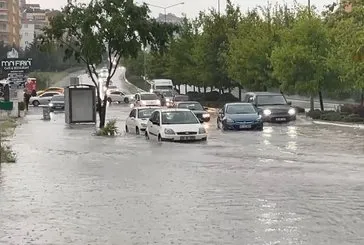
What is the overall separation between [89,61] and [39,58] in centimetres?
10859

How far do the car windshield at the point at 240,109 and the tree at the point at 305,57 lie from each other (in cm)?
1049

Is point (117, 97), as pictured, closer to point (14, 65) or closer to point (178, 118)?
point (14, 65)

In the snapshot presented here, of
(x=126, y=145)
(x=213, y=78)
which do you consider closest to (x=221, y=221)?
(x=126, y=145)

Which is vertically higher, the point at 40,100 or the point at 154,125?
the point at 40,100

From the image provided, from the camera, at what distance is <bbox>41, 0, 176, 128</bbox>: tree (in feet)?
118

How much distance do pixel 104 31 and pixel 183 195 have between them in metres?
23.3

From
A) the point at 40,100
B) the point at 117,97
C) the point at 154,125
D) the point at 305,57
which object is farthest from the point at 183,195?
the point at 117,97

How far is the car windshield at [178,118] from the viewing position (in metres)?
29.6

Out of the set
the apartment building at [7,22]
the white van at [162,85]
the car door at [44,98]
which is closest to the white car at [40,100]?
the car door at [44,98]

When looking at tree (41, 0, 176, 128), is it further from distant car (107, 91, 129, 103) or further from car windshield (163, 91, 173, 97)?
distant car (107, 91, 129, 103)

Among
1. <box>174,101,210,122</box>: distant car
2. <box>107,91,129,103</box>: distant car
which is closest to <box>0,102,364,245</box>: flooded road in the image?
<box>174,101,210,122</box>: distant car

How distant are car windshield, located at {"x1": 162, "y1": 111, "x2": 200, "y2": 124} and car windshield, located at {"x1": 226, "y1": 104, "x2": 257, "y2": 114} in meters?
6.90

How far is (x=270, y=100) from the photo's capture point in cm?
4419

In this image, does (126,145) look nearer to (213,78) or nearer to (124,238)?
(124,238)
